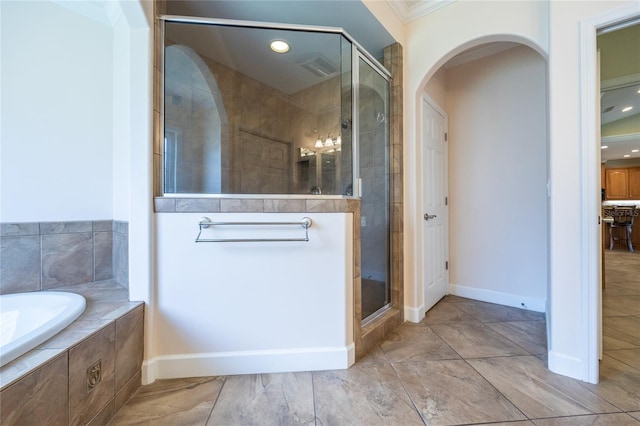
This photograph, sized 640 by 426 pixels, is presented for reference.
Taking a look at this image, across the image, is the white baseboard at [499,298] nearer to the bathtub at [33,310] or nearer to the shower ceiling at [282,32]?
the shower ceiling at [282,32]

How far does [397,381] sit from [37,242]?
2.36m

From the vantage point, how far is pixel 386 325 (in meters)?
2.03

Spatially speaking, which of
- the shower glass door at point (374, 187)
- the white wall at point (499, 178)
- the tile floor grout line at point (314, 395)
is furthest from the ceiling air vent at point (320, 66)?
the tile floor grout line at point (314, 395)

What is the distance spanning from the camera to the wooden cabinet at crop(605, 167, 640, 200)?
271 inches

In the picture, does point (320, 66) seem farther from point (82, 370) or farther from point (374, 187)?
point (82, 370)

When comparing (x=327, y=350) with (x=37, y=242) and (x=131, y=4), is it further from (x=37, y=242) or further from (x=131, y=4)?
(x=131, y=4)

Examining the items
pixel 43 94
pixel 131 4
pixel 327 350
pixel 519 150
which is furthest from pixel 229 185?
pixel 519 150

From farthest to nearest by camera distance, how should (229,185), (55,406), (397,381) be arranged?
(229,185) < (397,381) < (55,406)

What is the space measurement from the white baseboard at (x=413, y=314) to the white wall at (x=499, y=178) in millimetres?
887

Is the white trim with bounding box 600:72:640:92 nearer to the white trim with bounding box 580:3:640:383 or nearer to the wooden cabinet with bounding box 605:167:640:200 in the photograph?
the white trim with bounding box 580:3:640:383

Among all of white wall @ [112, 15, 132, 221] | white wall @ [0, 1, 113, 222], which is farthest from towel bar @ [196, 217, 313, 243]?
white wall @ [0, 1, 113, 222]

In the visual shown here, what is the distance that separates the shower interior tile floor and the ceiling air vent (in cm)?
227

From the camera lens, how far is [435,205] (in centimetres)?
263

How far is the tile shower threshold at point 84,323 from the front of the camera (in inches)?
34.4
